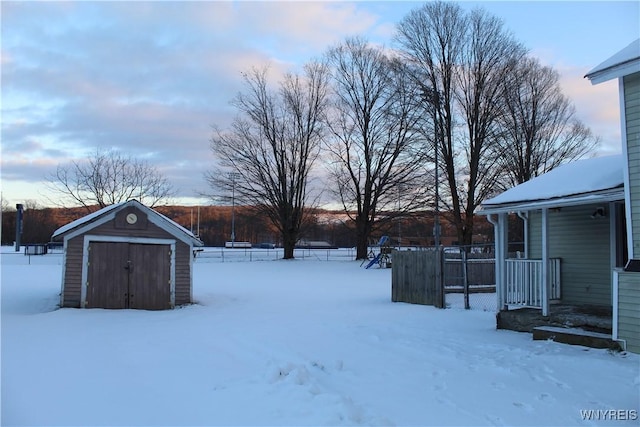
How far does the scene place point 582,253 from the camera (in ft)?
36.2

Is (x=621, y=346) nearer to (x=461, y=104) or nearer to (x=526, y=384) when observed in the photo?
(x=526, y=384)

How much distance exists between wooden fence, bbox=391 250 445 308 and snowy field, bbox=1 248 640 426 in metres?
1.88

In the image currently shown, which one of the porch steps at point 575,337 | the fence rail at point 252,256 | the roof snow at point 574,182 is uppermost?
the roof snow at point 574,182

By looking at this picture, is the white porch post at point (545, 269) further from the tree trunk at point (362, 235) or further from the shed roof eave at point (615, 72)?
the tree trunk at point (362, 235)

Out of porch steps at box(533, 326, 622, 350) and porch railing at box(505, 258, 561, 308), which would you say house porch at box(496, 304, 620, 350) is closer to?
porch steps at box(533, 326, 622, 350)

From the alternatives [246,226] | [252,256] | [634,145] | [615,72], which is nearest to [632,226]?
[634,145]

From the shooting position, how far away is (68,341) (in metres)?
8.52

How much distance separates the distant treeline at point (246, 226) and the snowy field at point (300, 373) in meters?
28.1

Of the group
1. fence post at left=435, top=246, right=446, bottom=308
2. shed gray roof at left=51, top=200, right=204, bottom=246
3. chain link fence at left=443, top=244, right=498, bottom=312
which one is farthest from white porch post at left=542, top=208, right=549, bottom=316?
shed gray roof at left=51, top=200, right=204, bottom=246

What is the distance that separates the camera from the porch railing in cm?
1048

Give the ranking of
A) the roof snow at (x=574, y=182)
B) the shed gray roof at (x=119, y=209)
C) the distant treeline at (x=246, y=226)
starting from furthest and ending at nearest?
the distant treeline at (x=246, y=226)
the shed gray roof at (x=119, y=209)
the roof snow at (x=574, y=182)

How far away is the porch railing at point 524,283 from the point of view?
10.5 meters

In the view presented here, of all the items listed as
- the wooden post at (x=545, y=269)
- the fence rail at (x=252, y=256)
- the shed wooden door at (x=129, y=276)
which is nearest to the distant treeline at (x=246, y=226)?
the fence rail at (x=252, y=256)

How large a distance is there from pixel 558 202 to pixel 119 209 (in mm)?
11087
